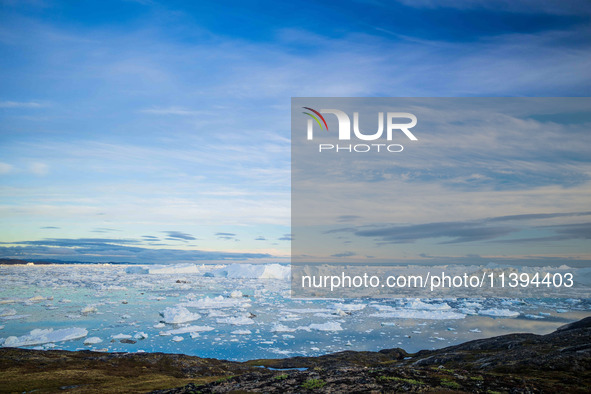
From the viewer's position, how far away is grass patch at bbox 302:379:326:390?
10.8m

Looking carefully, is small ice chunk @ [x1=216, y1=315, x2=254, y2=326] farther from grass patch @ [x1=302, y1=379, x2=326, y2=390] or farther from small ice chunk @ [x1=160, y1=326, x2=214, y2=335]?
grass patch @ [x1=302, y1=379, x2=326, y2=390]

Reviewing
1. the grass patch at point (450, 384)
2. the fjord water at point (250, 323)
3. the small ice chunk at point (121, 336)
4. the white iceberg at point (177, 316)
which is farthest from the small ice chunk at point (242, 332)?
the grass patch at point (450, 384)

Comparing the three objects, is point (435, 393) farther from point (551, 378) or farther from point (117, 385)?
point (117, 385)

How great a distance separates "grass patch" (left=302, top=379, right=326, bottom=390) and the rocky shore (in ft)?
0.11

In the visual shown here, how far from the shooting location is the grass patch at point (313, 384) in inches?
427

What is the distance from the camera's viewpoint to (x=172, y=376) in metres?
23.9

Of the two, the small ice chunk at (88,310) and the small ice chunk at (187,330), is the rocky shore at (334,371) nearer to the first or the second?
the small ice chunk at (187,330)

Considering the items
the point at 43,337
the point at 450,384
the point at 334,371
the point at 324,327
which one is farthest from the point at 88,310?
the point at 450,384

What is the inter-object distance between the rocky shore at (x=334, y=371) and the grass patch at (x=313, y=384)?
0.03 metres

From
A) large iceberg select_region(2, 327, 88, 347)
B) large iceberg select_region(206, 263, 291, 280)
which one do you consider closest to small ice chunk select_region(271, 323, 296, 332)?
large iceberg select_region(2, 327, 88, 347)

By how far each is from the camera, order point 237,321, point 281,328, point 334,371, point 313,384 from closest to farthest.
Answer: point 313,384 < point 334,371 < point 281,328 < point 237,321

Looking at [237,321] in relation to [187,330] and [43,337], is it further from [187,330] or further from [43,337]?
[43,337]

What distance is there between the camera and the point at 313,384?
36.3 ft

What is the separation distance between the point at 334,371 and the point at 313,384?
1.62 meters
